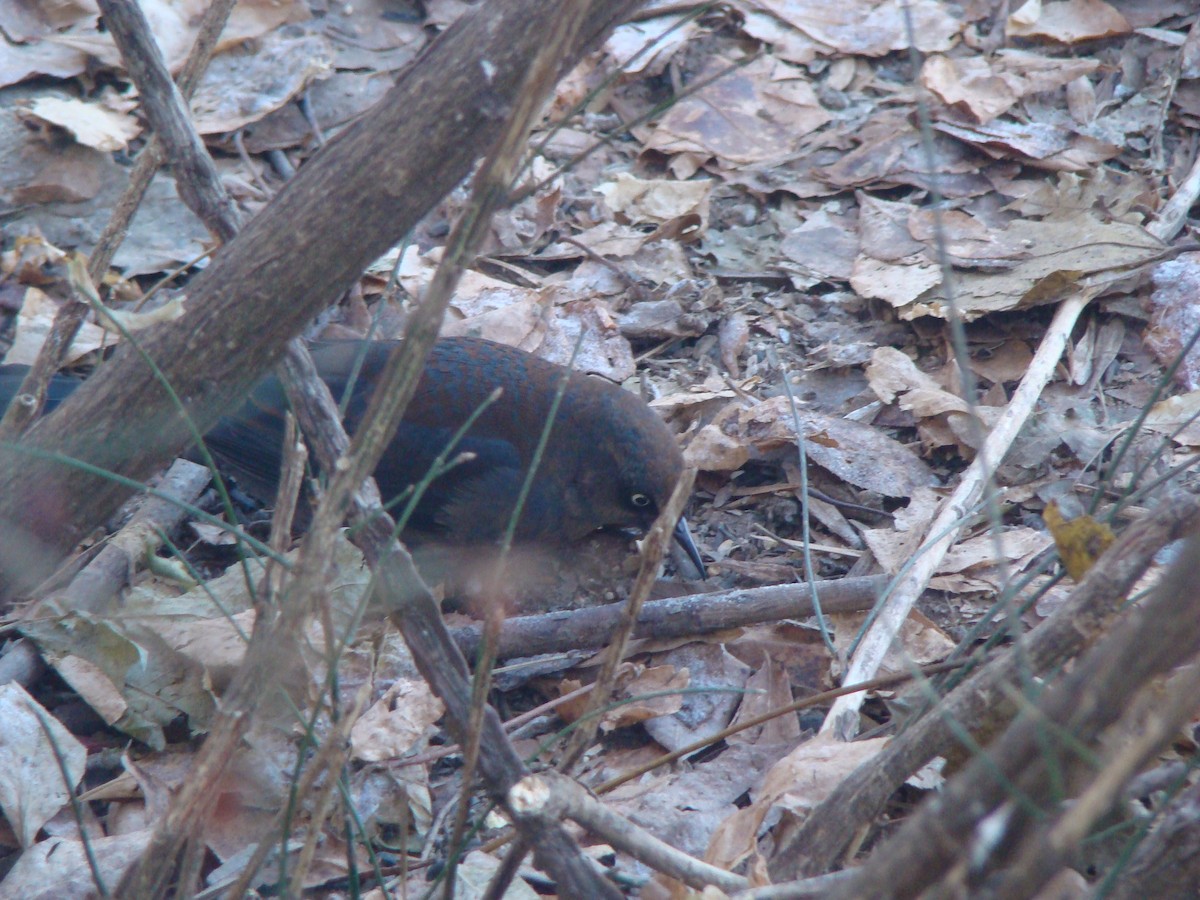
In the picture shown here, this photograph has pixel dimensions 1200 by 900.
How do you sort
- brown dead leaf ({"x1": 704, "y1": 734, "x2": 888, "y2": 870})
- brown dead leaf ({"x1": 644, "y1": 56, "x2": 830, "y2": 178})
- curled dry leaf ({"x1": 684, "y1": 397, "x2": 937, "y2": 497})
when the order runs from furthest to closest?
brown dead leaf ({"x1": 644, "y1": 56, "x2": 830, "y2": 178})
curled dry leaf ({"x1": 684, "y1": 397, "x2": 937, "y2": 497})
brown dead leaf ({"x1": 704, "y1": 734, "x2": 888, "y2": 870})

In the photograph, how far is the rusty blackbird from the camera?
444cm

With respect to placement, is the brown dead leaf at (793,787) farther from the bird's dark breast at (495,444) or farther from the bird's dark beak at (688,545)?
the bird's dark breast at (495,444)

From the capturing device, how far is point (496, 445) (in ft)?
15.1

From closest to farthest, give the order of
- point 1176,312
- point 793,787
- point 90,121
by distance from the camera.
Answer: point 793,787, point 1176,312, point 90,121

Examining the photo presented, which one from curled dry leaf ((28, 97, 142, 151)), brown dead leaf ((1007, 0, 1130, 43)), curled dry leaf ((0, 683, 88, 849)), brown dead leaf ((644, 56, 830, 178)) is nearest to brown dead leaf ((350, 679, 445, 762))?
curled dry leaf ((0, 683, 88, 849))

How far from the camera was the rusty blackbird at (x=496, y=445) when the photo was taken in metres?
4.44

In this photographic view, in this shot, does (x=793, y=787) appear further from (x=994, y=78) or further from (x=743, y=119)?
(x=994, y=78)

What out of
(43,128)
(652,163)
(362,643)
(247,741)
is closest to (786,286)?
(652,163)

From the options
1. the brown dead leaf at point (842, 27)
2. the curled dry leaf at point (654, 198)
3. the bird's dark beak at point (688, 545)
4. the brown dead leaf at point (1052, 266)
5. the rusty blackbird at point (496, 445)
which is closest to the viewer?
the bird's dark beak at point (688, 545)

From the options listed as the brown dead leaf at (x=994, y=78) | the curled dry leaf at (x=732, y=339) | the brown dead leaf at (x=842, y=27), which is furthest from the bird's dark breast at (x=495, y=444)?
the brown dead leaf at (x=842, y=27)

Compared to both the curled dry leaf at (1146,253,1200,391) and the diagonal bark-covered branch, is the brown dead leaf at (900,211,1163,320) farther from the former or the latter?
the diagonal bark-covered branch

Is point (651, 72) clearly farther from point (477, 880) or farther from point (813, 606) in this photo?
point (477, 880)

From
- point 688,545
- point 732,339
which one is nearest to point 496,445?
point 688,545

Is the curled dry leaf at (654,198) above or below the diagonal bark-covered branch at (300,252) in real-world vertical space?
below
